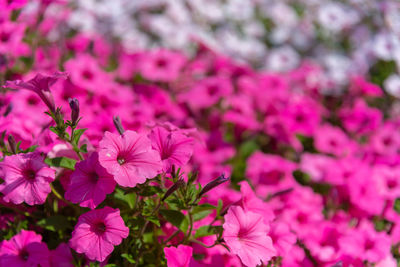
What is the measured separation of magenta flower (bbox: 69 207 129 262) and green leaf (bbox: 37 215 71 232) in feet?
0.59

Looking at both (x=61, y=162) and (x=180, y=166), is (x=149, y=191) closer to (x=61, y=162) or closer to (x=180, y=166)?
(x=180, y=166)

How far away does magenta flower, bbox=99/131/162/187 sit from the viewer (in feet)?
3.11

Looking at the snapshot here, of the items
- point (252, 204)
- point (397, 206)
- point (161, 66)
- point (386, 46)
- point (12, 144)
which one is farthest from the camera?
point (386, 46)

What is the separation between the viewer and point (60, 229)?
115cm

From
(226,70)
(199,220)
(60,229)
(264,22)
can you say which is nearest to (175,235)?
(199,220)

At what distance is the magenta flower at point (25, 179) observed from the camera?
3.22ft

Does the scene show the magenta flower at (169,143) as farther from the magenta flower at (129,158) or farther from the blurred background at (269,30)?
the blurred background at (269,30)

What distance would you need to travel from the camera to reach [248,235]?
1063 millimetres

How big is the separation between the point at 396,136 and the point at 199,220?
1592mm

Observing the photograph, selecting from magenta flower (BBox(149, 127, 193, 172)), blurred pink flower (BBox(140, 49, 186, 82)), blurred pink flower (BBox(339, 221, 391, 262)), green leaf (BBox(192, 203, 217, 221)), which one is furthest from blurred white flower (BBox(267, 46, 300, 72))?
magenta flower (BBox(149, 127, 193, 172))

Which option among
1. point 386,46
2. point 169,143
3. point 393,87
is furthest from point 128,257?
point 386,46

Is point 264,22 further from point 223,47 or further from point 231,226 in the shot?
point 231,226

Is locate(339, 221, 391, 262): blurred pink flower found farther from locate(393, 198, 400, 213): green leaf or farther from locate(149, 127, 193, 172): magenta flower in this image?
locate(149, 127, 193, 172): magenta flower

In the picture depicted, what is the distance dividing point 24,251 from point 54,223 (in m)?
0.11
